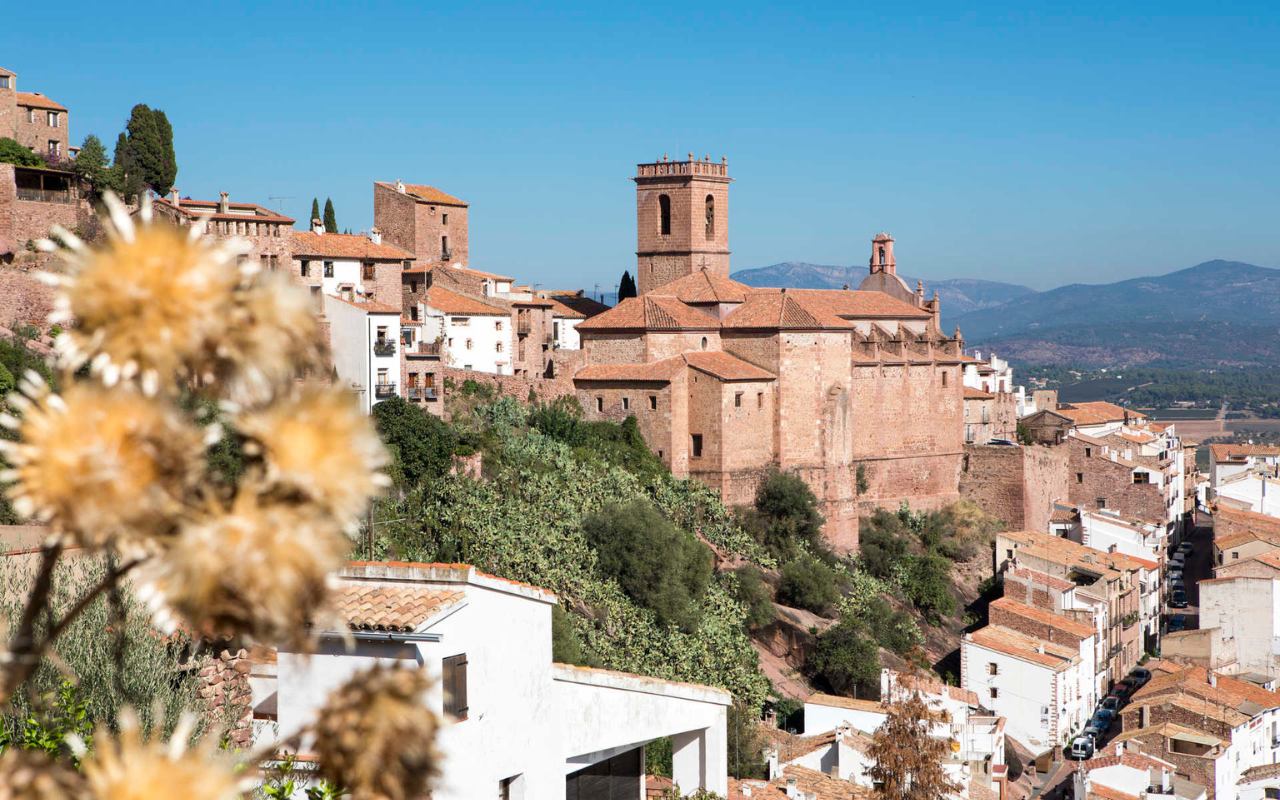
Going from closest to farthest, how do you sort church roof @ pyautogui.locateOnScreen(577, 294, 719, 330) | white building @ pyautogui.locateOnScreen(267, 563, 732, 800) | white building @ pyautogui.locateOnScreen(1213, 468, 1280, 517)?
white building @ pyautogui.locateOnScreen(267, 563, 732, 800) < church roof @ pyautogui.locateOnScreen(577, 294, 719, 330) < white building @ pyautogui.locateOnScreen(1213, 468, 1280, 517)

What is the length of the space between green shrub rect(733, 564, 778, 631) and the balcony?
10945mm

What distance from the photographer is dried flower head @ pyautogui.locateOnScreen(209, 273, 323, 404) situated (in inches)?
89.3

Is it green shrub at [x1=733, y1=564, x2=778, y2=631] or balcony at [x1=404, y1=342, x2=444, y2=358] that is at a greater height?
balcony at [x1=404, y1=342, x2=444, y2=358]

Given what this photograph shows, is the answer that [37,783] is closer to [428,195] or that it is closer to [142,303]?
[142,303]

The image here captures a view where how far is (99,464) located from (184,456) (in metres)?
0.14

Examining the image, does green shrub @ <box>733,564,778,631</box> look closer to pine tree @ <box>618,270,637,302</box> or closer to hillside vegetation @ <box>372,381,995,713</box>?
hillside vegetation @ <box>372,381,995,713</box>

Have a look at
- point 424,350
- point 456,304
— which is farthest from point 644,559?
point 456,304

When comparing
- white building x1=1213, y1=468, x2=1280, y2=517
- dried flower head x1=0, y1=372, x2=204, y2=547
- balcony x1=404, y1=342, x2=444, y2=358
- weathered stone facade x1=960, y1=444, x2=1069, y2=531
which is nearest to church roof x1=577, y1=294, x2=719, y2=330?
balcony x1=404, y1=342, x2=444, y2=358

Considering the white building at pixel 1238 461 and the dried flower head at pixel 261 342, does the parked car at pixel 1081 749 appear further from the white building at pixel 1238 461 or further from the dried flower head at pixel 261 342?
the white building at pixel 1238 461

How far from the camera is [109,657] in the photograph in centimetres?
816

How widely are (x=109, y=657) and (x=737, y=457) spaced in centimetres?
3517

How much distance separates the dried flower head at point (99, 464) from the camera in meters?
2.19

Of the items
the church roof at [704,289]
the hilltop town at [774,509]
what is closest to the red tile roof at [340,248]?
the hilltop town at [774,509]

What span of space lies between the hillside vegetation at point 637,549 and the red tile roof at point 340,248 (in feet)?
20.6
